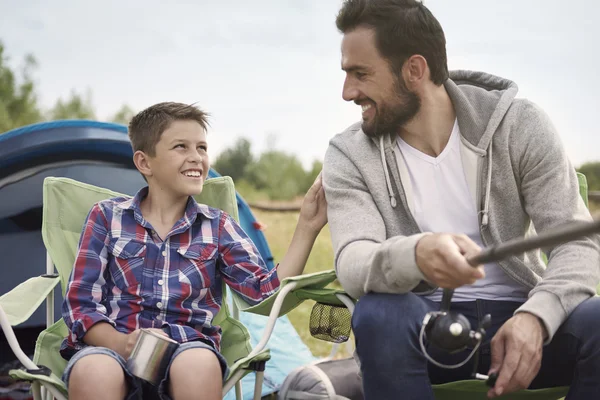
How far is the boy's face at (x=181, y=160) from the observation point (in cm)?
250

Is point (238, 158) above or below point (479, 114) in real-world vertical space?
below

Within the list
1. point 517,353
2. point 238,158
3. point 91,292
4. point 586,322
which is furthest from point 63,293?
point 238,158

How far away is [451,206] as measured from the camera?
7.36 feet

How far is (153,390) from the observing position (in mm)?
2215

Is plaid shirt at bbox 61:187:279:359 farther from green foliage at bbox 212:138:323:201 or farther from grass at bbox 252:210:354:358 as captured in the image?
green foliage at bbox 212:138:323:201

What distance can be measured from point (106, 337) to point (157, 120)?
75 cm

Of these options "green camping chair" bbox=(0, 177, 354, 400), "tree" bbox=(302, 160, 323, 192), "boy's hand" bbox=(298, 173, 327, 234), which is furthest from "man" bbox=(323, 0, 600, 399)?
"tree" bbox=(302, 160, 323, 192)

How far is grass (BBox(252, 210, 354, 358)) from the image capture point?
4.43m

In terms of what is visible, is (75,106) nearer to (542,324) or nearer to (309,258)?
(309,258)

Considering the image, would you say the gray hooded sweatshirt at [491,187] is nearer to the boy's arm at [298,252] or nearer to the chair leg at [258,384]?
the boy's arm at [298,252]

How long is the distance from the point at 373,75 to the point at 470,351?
0.84 metres

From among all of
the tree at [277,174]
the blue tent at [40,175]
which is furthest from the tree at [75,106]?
the blue tent at [40,175]

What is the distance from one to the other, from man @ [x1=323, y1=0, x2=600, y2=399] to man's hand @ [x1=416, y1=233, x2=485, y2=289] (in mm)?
30

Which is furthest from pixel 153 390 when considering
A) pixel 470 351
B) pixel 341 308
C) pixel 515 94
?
pixel 515 94
